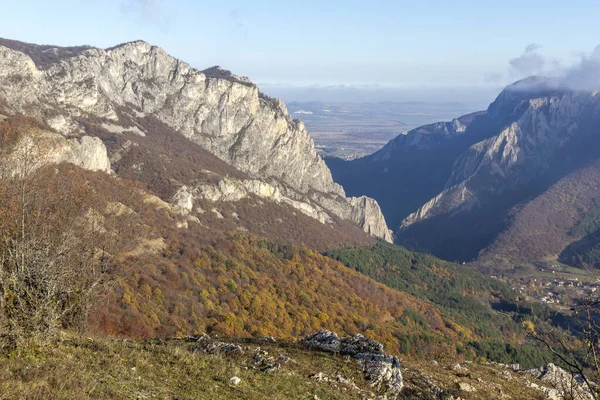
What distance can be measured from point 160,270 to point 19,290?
57807 mm

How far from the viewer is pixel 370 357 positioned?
21109 mm

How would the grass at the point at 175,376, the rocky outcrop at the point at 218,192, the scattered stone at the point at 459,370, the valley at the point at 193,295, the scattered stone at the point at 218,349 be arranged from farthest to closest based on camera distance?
the rocky outcrop at the point at 218,192 < the scattered stone at the point at 459,370 < the scattered stone at the point at 218,349 < the valley at the point at 193,295 < the grass at the point at 175,376

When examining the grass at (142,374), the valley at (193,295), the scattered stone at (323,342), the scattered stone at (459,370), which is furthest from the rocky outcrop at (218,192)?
the grass at (142,374)

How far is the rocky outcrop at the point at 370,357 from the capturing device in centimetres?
1902

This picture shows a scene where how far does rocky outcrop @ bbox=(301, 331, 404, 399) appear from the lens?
62.4 feet

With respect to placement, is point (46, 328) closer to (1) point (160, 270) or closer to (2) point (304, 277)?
(1) point (160, 270)

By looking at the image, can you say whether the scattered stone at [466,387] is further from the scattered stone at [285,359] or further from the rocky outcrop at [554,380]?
the scattered stone at [285,359]

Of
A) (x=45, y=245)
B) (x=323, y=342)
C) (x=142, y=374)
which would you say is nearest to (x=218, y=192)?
(x=323, y=342)

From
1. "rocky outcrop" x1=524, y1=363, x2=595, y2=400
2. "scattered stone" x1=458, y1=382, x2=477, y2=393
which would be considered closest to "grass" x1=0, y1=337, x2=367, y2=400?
"scattered stone" x1=458, y1=382, x2=477, y2=393

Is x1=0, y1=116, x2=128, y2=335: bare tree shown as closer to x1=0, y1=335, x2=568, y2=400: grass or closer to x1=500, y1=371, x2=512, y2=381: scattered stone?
x1=0, y1=335, x2=568, y2=400: grass

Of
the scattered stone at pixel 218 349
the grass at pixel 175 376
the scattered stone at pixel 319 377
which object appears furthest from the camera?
the scattered stone at pixel 218 349

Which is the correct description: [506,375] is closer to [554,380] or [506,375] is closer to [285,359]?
[554,380]

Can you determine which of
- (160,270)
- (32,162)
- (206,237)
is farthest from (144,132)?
(32,162)

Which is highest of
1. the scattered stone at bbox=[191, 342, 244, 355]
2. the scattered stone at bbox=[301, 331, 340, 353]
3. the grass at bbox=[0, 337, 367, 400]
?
the grass at bbox=[0, 337, 367, 400]
